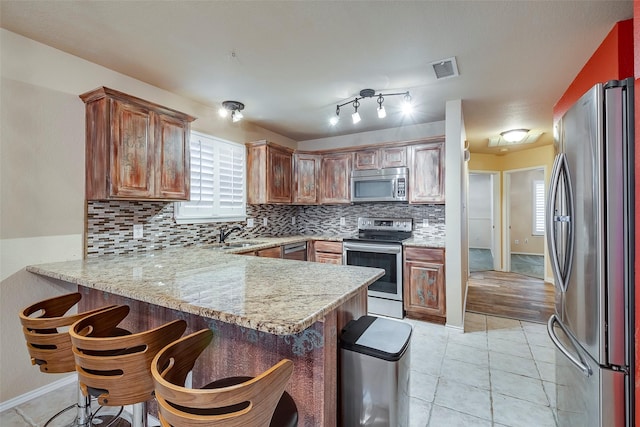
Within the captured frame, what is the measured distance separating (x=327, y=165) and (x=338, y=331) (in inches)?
128

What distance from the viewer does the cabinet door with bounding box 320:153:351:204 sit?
4.22m

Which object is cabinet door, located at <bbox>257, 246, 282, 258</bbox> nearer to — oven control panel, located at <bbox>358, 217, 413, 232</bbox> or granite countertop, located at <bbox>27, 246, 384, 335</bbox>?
granite countertop, located at <bbox>27, 246, 384, 335</bbox>

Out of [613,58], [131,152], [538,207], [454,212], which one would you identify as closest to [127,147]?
[131,152]

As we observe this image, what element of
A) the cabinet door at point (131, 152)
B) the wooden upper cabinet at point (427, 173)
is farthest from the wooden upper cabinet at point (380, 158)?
the cabinet door at point (131, 152)

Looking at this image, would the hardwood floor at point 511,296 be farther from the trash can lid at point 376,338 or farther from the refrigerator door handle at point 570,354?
the trash can lid at point 376,338

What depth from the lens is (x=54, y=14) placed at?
178 centimetres

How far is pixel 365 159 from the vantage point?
408cm

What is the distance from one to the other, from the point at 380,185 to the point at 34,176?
3.44m

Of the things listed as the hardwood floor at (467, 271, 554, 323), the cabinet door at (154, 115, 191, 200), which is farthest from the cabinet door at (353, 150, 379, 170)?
the hardwood floor at (467, 271, 554, 323)

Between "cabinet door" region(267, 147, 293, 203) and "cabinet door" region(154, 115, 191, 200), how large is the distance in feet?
4.14

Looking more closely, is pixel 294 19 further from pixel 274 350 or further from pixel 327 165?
pixel 327 165

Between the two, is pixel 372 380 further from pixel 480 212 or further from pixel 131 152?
pixel 480 212

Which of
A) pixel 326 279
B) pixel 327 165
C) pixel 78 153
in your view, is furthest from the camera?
pixel 327 165

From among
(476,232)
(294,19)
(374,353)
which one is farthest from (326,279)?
(476,232)
